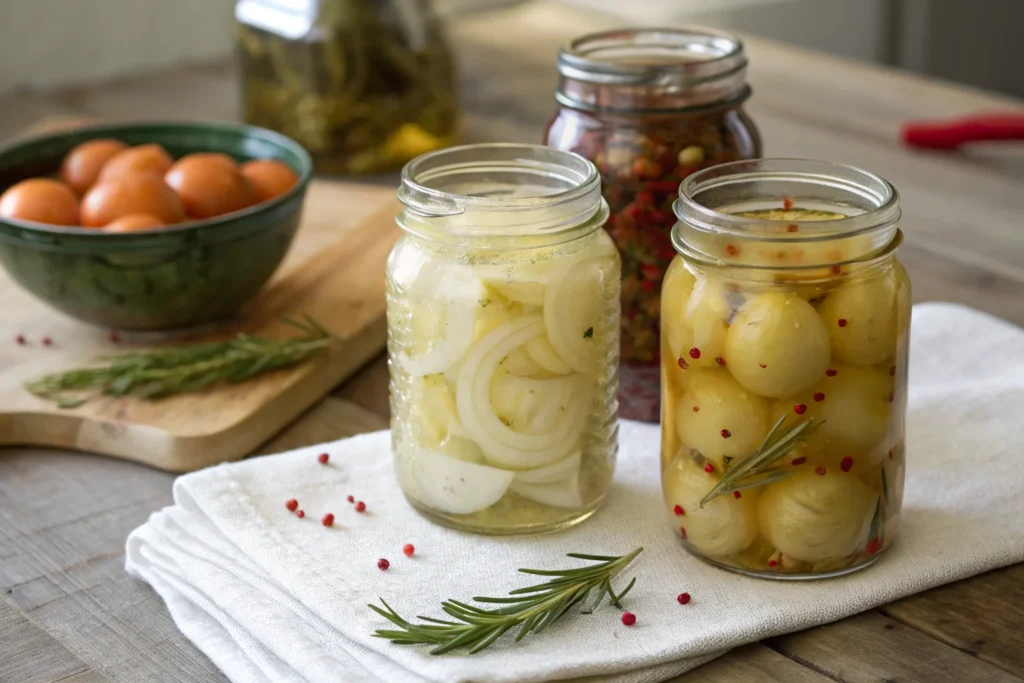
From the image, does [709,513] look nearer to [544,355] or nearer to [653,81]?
[544,355]

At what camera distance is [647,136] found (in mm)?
984

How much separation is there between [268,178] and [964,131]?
0.90 meters

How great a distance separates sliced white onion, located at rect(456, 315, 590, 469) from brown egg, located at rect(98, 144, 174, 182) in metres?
0.54

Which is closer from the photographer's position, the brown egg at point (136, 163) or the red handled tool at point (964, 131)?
the brown egg at point (136, 163)

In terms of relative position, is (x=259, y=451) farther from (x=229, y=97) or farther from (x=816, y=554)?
(x=229, y=97)

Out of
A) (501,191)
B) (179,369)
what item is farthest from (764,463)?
(179,369)

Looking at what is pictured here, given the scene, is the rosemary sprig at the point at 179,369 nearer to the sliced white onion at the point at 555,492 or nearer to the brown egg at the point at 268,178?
the brown egg at the point at 268,178

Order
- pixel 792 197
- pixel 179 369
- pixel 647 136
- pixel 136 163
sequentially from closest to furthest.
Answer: pixel 792 197 < pixel 647 136 < pixel 179 369 < pixel 136 163

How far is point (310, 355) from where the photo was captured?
3.87 ft

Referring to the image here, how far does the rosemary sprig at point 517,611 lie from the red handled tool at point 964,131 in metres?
1.01

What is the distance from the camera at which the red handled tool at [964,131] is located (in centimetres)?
162

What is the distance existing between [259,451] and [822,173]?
0.53 metres

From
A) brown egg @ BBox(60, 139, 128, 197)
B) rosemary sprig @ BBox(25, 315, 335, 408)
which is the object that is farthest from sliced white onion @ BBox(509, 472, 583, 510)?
brown egg @ BBox(60, 139, 128, 197)

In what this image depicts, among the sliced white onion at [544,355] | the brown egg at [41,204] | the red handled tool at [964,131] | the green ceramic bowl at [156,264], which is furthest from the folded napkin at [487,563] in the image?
the red handled tool at [964,131]
